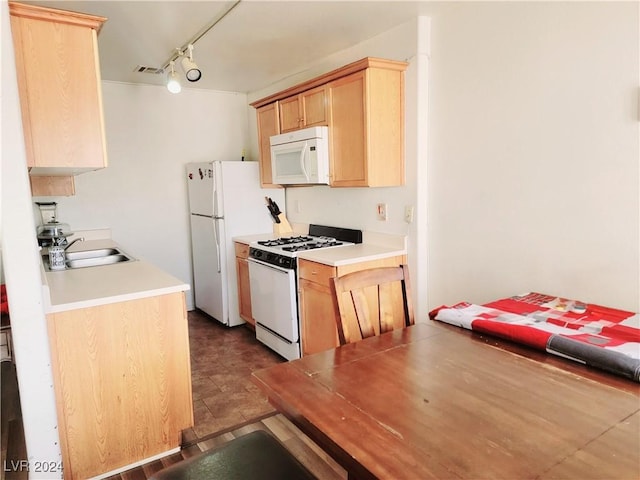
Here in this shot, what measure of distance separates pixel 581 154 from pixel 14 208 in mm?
2371

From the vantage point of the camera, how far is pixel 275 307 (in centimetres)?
322

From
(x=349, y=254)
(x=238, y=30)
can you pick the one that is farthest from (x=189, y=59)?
(x=349, y=254)

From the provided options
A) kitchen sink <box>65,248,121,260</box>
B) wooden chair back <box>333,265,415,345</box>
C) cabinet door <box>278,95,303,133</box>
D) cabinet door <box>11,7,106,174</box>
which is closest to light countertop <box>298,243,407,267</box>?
wooden chair back <box>333,265,415,345</box>

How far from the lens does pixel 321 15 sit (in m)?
2.56

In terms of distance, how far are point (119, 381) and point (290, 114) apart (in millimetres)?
2341

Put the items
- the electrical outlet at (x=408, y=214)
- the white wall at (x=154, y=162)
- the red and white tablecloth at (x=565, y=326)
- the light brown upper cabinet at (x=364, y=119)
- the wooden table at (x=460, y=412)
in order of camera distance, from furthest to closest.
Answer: the white wall at (x=154, y=162) → the electrical outlet at (x=408, y=214) → the light brown upper cabinet at (x=364, y=119) → the red and white tablecloth at (x=565, y=326) → the wooden table at (x=460, y=412)

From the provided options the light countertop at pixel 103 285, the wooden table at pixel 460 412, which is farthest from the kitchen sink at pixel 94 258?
the wooden table at pixel 460 412

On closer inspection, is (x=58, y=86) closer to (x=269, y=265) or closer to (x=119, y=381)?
(x=119, y=381)

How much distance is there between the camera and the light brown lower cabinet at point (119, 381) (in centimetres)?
186

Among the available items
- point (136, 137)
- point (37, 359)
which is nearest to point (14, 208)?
point (37, 359)

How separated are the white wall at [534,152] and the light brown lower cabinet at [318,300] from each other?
54 centimetres

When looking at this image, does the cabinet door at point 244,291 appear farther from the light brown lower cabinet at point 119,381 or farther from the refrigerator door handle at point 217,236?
the light brown lower cabinet at point 119,381

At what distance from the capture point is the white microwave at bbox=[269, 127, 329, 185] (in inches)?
121

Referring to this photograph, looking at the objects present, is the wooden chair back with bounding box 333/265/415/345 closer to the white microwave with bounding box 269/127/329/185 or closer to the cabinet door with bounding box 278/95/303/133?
the white microwave with bounding box 269/127/329/185
